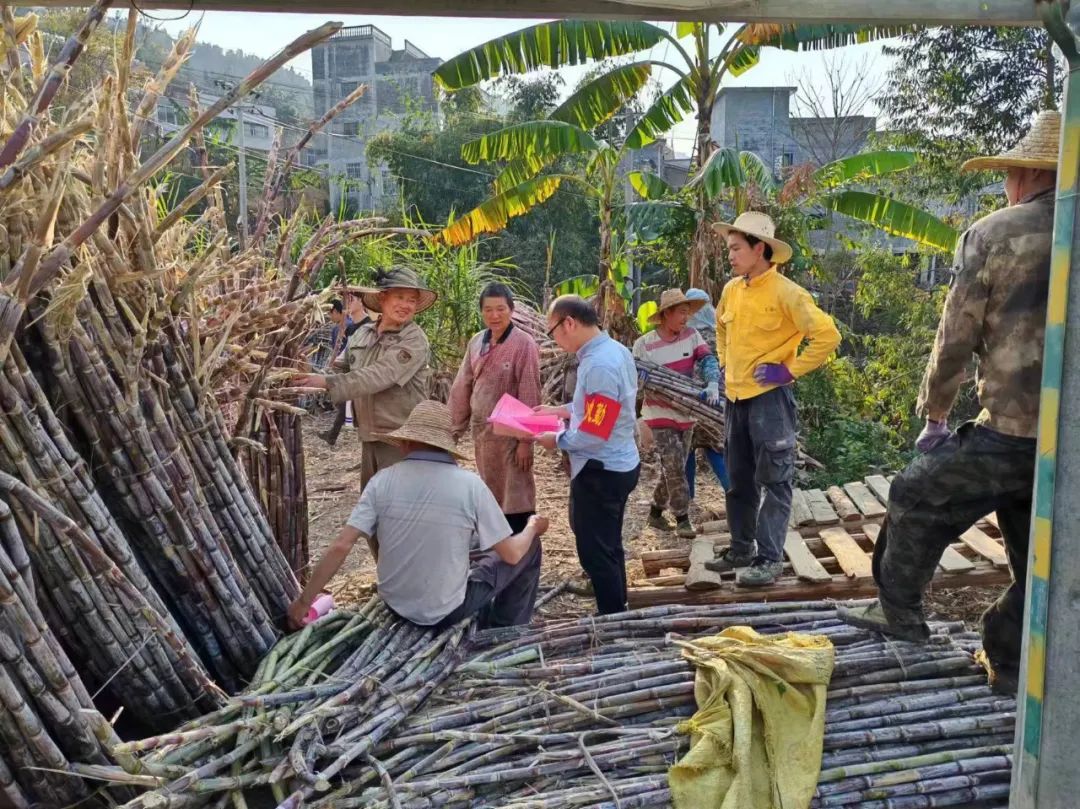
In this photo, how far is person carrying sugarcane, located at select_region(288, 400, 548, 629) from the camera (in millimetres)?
3580

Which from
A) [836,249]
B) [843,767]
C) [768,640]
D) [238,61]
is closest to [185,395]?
[768,640]

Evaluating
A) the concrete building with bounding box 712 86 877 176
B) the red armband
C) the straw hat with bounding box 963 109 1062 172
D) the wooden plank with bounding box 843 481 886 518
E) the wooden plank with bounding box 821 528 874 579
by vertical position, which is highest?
the concrete building with bounding box 712 86 877 176

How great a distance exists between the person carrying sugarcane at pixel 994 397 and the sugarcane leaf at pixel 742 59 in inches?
257

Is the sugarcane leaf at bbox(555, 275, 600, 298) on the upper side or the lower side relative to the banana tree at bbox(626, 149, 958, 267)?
lower

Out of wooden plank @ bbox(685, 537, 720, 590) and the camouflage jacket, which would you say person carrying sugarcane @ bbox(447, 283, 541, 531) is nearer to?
wooden plank @ bbox(685, 537, 720, 590)

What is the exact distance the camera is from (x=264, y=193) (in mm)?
4688

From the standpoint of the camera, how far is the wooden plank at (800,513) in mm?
5676

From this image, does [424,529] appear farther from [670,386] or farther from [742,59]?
[742,59]

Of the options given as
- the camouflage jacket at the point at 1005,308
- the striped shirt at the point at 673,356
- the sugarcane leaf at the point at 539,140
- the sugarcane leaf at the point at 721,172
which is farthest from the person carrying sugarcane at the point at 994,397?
the sugarcane leaf at the point at 539,140

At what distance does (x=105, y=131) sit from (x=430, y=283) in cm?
836

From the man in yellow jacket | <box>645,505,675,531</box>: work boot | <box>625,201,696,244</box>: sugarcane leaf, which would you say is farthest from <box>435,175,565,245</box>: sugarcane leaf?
the man in yellow jacket

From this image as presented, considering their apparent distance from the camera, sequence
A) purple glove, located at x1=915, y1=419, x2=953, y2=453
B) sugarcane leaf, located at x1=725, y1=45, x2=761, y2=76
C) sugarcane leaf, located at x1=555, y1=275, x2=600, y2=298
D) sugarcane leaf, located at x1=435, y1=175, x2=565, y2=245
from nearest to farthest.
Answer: purple glove, located at x1=915, y1=419, x2=953, y2=453
sugarcane leaf, located at x1=725, y1=45, x2=761, y2=76
sugarcane leaf, located at x1=435, y1=175, x2=565, y2=245
sugarcane leaf, located at x1=555, y1=275, x2=600, y2=298

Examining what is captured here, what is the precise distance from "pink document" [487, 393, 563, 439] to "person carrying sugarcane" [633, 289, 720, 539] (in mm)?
1960

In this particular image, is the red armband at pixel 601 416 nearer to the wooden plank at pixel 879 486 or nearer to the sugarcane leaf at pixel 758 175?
the wooden plank at pixel 879 486
